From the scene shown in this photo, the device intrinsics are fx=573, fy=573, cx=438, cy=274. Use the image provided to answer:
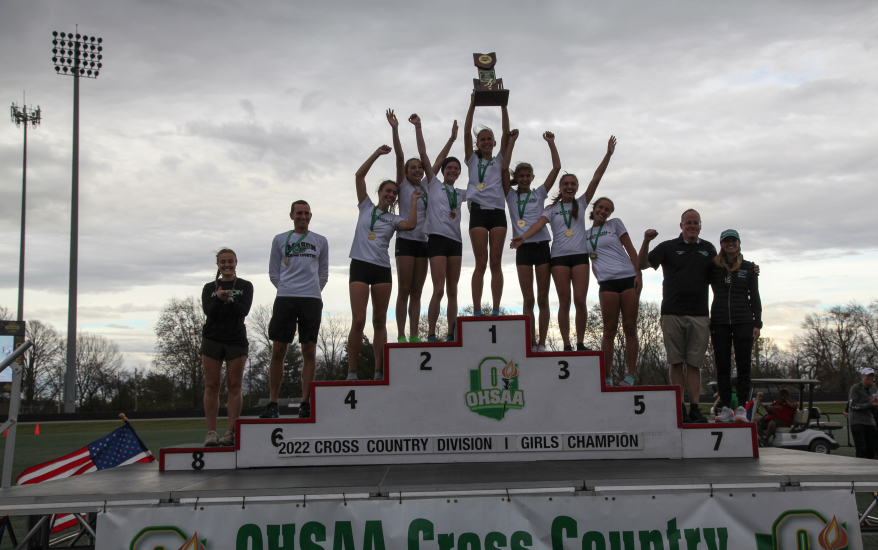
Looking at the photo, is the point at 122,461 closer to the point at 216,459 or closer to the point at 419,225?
the point at 216,459

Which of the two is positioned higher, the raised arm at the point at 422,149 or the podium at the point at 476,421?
the raised arm at the point at 422,149

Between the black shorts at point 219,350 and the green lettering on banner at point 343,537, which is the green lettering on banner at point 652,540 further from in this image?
the black shorts at point 219,350

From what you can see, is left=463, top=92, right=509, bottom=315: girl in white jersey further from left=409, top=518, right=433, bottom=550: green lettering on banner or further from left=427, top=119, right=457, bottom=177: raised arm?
left=409, top=518, right=433, bottom=550: green lettering on banner

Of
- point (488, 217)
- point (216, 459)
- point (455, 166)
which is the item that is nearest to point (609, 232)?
point (488, 217)

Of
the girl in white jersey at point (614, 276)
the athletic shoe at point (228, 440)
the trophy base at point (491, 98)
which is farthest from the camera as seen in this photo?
the trophy base at point (491, 98)

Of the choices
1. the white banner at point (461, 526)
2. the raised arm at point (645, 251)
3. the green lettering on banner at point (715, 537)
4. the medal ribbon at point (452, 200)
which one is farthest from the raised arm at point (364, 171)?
the green lettering on banner at point (715, 537)

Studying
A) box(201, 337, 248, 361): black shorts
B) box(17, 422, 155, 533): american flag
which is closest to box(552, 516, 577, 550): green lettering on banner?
box(201, 337, 248, 361): black shorts

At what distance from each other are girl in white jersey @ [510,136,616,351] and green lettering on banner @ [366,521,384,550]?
296 cm

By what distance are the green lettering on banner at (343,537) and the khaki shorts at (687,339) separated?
11.6 ft

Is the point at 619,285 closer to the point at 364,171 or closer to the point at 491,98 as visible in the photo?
the point at 491,98

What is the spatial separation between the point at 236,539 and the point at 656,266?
470 centimetres

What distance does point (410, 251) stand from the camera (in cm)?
613

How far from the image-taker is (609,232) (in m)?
6.34

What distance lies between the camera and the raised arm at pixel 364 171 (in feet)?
20.0
